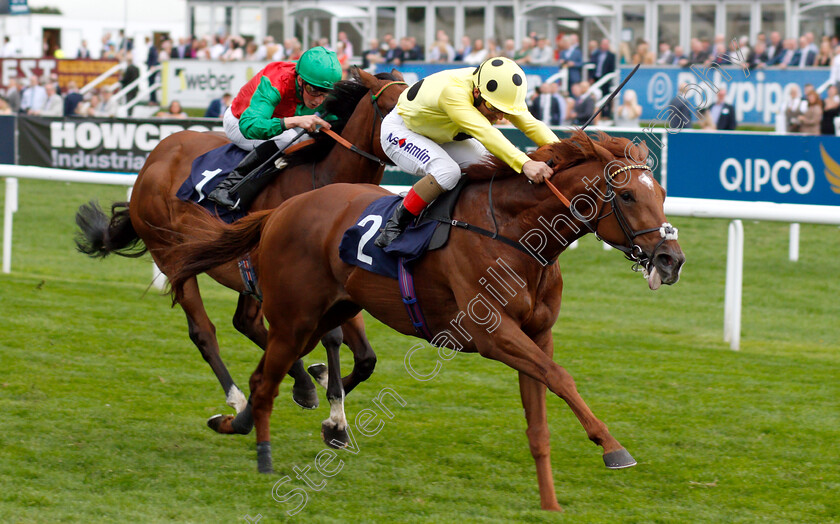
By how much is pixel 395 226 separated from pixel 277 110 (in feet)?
5.27

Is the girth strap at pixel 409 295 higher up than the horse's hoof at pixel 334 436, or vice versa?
the girth strap at pixel 409 295

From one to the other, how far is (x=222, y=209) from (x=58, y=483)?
1766 mm

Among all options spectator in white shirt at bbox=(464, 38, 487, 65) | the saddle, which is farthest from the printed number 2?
spectator in white shirt at bbox=(464, 38, 487, 65)

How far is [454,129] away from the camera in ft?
14.2

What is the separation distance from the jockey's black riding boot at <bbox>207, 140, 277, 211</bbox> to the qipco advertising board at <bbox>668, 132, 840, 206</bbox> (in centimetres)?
587

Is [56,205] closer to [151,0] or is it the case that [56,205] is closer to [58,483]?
[58,483]

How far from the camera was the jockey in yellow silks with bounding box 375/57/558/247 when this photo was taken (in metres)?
4.00

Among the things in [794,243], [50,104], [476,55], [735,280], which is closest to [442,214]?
[735,280]

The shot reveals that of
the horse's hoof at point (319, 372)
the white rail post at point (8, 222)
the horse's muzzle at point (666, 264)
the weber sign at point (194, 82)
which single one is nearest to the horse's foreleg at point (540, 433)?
the horse's muzzle at point (666, 264)

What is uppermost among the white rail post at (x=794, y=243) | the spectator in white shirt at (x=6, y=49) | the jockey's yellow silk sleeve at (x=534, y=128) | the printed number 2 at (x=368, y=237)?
the spectator in white shirt at (x=6, y=49)

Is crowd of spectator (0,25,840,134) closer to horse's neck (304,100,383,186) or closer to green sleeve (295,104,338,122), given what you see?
green sleeve (295,104,338,122)

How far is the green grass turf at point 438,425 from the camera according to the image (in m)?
3.99

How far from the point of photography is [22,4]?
966 inches

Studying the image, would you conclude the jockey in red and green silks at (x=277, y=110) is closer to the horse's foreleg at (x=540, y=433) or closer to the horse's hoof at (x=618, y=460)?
the horse's foreleg at (x=540, y=433)
